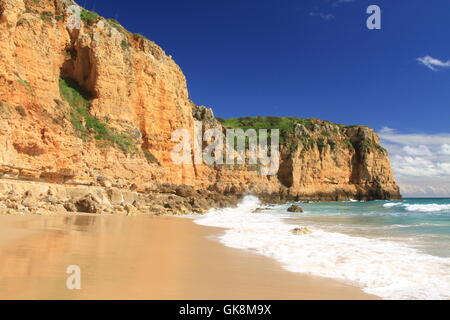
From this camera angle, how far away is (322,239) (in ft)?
35.9

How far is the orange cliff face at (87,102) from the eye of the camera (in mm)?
22339

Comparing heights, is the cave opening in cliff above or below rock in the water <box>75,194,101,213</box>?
above

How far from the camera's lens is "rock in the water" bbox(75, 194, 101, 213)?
1934 centimetres

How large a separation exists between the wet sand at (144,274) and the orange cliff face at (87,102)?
14854mm

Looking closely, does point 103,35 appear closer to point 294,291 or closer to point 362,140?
point 294,291

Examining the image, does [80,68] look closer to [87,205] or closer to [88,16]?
[88,16]

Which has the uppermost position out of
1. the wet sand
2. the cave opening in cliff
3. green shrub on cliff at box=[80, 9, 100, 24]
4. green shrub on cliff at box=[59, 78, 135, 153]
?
green shrub on cliff at box=[80, 9, 100, 24]

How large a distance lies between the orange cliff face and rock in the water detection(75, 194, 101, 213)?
399 centimetres

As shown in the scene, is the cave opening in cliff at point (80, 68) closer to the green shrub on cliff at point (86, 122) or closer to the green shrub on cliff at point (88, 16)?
the green shrub on cliff at point (86, 122)

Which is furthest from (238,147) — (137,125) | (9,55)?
(9,55)

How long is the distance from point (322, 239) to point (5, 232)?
928 cm

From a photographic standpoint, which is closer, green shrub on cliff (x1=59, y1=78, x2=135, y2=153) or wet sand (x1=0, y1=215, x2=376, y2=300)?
wet sand (x1=0, y1=215, x2=376, y2=300)

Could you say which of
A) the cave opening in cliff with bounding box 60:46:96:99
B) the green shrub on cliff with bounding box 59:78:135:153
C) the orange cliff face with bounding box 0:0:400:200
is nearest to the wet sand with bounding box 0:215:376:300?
the orange cliff face with bounding box 0:0:400:200

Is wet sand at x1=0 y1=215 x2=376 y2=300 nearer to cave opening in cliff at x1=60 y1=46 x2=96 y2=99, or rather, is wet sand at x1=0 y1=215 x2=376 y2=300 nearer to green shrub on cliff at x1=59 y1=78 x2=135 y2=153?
green shrub on cliff at x1=59 y1=78 x2=135 y2=153
